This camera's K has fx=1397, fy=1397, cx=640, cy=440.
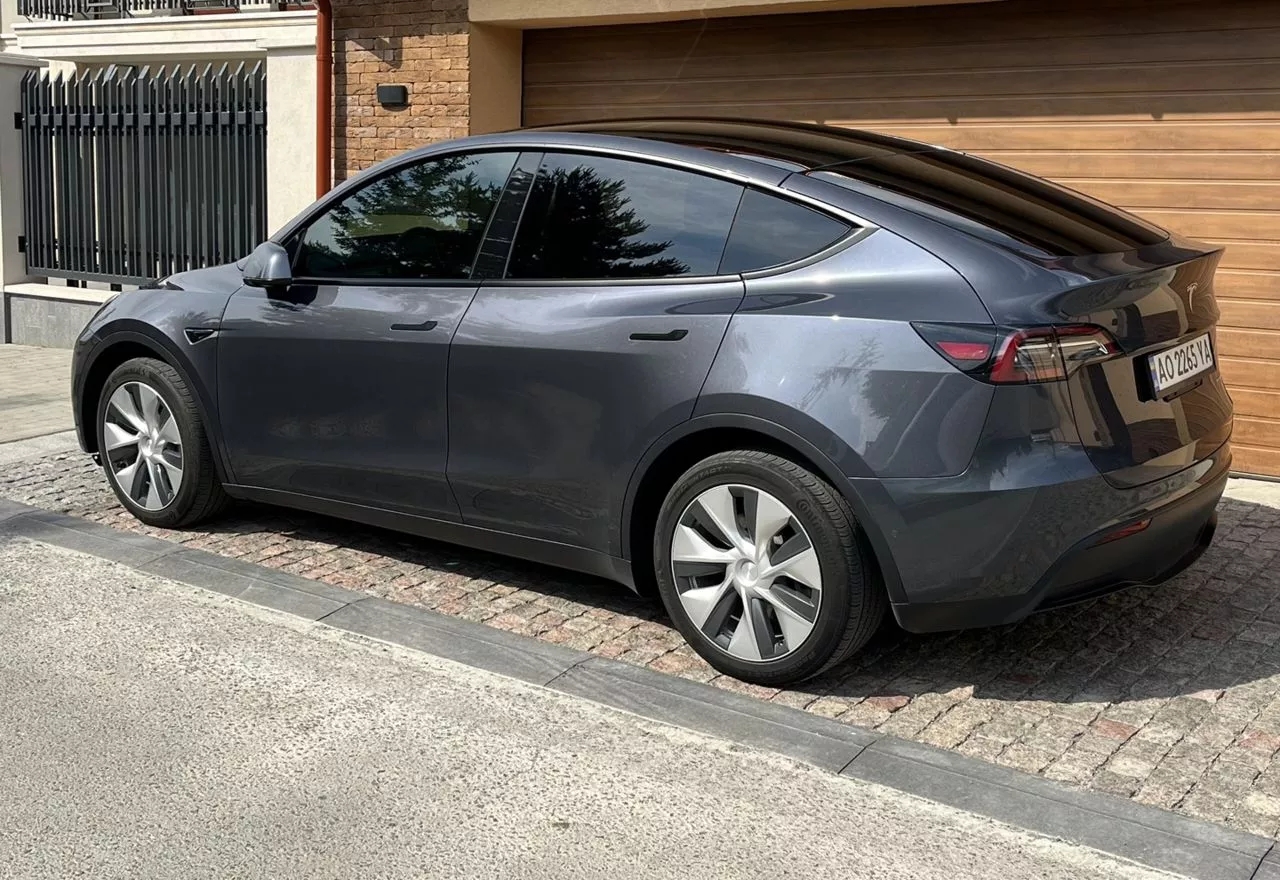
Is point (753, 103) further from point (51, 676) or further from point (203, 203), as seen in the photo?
point (51, 676)

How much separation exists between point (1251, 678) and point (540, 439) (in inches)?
95.3

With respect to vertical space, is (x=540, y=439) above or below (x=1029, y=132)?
below

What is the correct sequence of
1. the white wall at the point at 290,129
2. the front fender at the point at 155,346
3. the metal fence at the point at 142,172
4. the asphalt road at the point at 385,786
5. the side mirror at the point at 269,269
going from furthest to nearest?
the metal fence at the point at 142,172 < the white wall at the point at 290,129 < the front fender at the point at 155,346 < the side mirror at the point at 269,269 < the asphalt road at the point at 385,786

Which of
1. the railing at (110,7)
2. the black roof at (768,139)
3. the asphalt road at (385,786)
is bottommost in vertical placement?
the asphalt road at (385,786)

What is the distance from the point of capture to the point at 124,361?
615cm

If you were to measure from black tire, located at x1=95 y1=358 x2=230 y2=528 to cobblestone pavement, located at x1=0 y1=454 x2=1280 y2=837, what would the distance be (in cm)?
9

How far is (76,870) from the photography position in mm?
3244

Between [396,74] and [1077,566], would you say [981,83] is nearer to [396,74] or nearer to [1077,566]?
[396,74]

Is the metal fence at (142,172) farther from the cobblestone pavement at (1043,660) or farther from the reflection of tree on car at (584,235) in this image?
the reflection of tree on car at (584,235)

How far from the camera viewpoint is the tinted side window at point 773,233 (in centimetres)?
422

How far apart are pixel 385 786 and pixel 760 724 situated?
110 cm

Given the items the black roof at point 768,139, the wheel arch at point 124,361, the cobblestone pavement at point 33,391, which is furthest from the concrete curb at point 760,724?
the cobblestone pavement at point 33,391

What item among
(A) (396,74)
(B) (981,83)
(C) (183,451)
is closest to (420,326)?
(C) (183,451)

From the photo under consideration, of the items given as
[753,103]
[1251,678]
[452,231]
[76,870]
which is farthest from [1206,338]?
[753,103]
